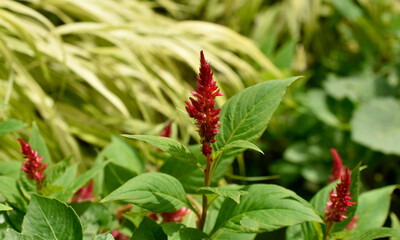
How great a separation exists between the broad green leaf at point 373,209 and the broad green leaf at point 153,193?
1.20 ft

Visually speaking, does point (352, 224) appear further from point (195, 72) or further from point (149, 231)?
point (195, 72)

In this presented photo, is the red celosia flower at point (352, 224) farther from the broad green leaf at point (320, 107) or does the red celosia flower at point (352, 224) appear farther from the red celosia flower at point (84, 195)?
the broad green leaf at point (320, 107)

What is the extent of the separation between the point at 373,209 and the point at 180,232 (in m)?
0.42

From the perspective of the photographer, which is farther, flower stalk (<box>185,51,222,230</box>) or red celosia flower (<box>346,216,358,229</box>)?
red celosia flower (<box>346,216,358,229</box>)

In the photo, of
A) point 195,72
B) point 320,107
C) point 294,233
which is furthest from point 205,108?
point 320,107

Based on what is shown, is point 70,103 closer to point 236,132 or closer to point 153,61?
point 153,61

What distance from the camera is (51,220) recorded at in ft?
1.84

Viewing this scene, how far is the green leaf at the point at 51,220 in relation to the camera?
21.8 inches

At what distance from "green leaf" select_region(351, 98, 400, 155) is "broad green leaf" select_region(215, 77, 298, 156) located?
1219mm

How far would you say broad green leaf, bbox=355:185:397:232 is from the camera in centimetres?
76

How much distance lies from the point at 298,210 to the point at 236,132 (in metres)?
0.14

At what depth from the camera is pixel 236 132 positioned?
2.02ft

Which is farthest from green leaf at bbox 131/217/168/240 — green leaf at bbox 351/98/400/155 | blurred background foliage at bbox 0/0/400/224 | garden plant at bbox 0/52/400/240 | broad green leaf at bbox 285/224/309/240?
green leaf at bbox 351/98/400/155

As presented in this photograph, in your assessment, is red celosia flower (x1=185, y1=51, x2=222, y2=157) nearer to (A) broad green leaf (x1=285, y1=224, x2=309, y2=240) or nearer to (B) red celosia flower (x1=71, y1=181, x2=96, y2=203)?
(A) broad green leaf (x1=285, y1=224, x2=309, y2=240)
